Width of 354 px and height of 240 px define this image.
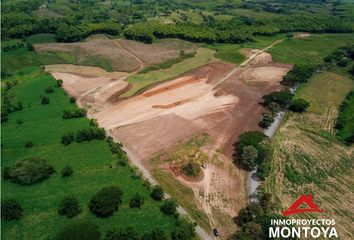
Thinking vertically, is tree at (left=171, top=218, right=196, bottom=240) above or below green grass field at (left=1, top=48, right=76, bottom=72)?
above

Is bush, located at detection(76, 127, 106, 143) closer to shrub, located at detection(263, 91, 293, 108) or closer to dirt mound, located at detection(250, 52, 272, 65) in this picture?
shrub, located at detection(263, 91, 293, 108)

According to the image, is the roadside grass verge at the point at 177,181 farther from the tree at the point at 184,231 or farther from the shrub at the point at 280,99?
the shrub at the point at 280,99

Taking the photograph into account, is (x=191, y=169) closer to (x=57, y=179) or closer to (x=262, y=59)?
(x=57, y=179)

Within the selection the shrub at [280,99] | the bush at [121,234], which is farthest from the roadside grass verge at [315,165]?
the bush at [121,234]

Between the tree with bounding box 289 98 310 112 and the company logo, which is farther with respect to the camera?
the tree with bounding box 289 98 310 112

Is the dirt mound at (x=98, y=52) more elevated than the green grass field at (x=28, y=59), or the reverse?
the green grass field at (x=28, y=59)

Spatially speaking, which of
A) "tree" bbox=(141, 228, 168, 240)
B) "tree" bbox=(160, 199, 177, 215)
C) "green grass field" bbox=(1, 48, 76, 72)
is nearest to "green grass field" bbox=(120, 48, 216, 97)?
"green grass field" bbox=(1, 48, 76, 72)
